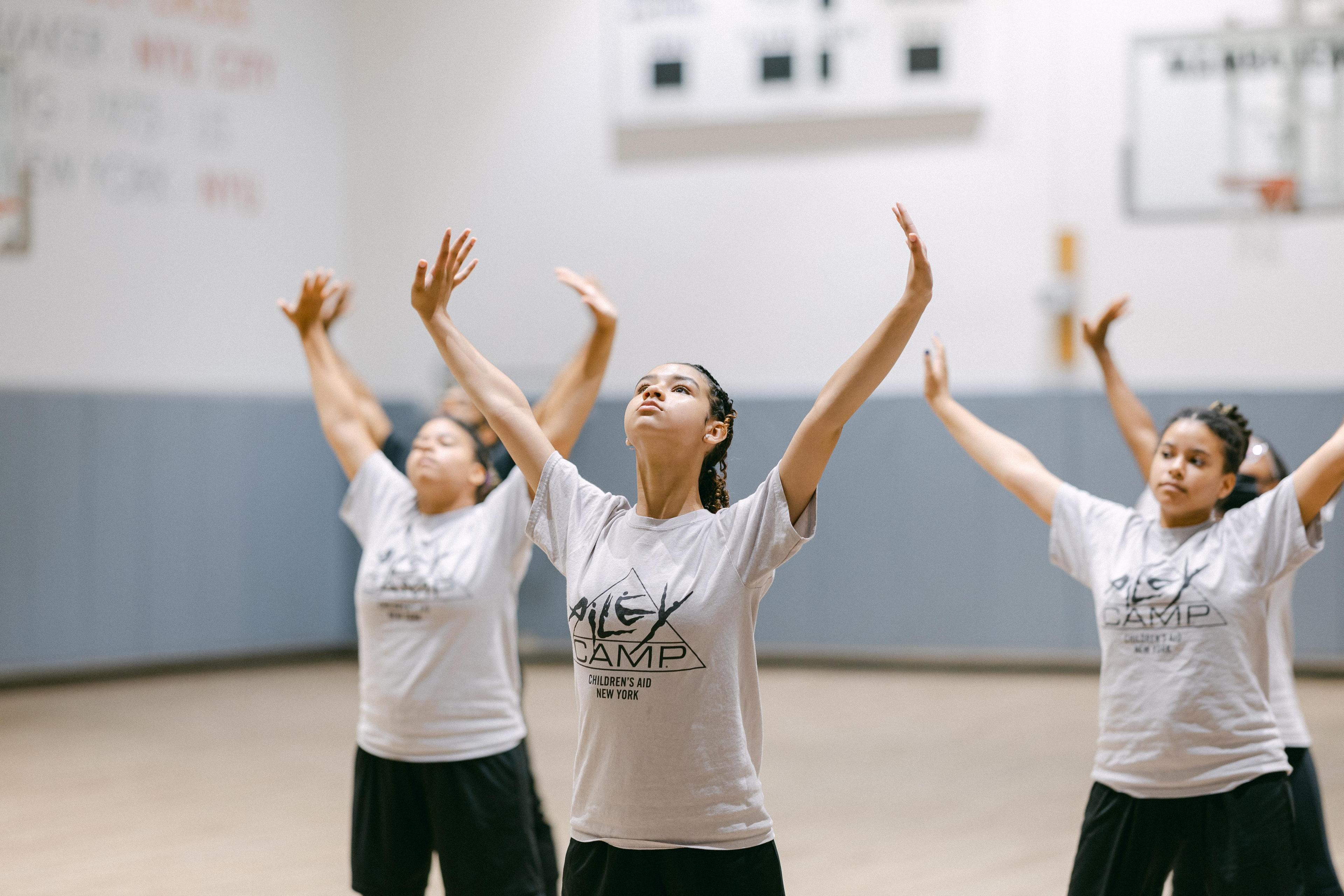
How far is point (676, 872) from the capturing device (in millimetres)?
2043

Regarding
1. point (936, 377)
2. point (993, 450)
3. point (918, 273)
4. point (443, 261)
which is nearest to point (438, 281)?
point (443, 261)

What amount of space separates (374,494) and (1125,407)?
71.5 inches

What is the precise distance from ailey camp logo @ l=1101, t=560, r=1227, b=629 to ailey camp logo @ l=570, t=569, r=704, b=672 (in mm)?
1046

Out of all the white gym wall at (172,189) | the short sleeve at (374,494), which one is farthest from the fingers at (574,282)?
the white gym wall at (172,189)

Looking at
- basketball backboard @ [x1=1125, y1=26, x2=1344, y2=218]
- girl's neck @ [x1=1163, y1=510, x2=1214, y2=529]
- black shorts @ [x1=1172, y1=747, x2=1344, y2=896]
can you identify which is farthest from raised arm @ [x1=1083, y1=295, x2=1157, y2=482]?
basketball backboard @ [x1=1125, y1=26, x2=1344, y2=218]

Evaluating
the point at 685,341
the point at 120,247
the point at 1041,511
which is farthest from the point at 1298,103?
the point at 120,247

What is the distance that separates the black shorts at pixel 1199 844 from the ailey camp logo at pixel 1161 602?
1.05 ft

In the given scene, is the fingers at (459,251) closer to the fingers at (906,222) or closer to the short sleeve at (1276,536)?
the fingers at (906,222)

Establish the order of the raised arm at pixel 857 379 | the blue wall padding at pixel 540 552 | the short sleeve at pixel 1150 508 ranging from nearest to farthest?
1. the raised arm at pixel 857 379
2. the short sleeve at pixel 1150 508
3. the blue wall padding at pixel 540 552

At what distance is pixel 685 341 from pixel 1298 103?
358 centimetres

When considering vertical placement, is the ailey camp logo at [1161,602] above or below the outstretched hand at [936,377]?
below

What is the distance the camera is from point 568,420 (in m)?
2.94

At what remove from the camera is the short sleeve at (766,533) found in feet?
6.82

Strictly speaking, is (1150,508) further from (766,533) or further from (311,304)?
(311,304)
